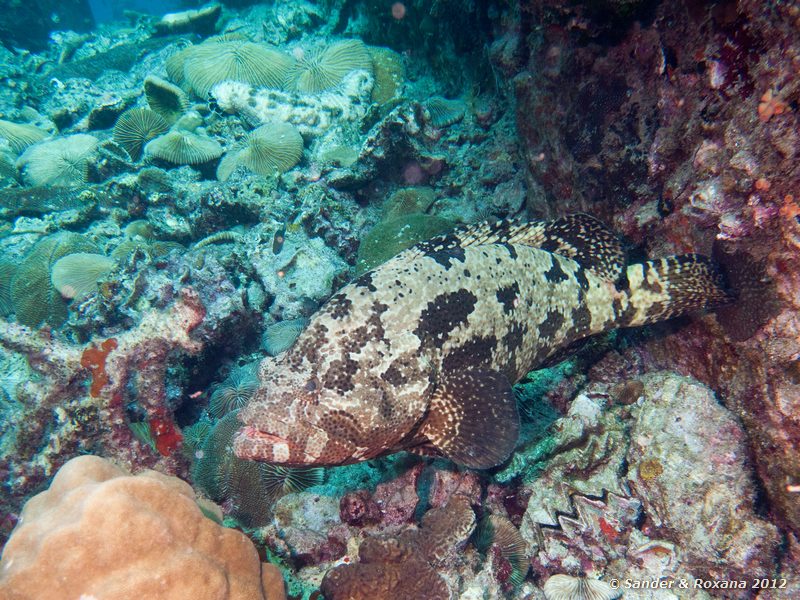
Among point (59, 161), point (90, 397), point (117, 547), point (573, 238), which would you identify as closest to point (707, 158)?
point (573, 238)

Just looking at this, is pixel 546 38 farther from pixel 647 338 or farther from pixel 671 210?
pixel 647 338

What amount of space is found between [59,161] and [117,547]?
12.5 metres

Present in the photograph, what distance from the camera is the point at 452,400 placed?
11.3 ft

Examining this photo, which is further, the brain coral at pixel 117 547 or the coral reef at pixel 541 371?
the coral reef at pixel 541 371

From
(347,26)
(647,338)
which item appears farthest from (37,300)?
(347,26)

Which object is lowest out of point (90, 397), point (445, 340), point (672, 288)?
point (90, 397)

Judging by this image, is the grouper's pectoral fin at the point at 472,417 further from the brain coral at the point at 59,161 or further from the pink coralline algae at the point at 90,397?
the brain coral at the point at 59,161

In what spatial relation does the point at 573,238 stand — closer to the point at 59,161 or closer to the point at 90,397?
the point at 90,397

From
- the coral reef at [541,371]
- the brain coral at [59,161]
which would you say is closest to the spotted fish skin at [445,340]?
the coral reef at [541,371]

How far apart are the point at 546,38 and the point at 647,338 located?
3635 millimetres

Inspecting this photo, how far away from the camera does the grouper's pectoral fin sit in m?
3.29

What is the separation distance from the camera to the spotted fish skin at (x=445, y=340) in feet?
10.1

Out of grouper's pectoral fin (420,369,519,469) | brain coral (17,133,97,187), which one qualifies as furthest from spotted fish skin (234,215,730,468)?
brain coral (17,133,97,187)

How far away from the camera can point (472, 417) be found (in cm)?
338
